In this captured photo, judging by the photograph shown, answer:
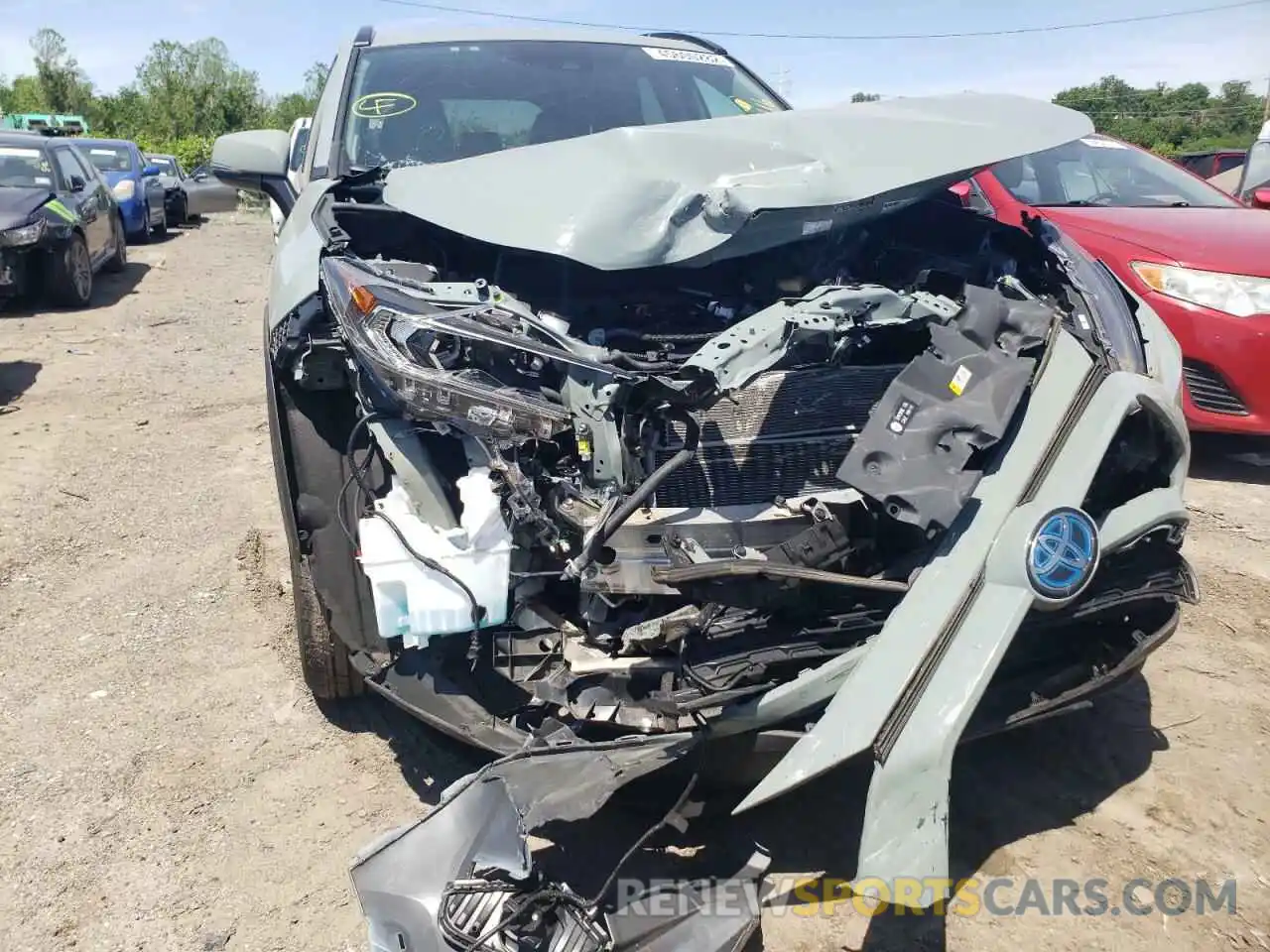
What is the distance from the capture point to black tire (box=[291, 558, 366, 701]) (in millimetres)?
2752

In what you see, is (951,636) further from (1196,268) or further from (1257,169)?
(1257,169)

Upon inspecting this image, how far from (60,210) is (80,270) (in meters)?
0.77

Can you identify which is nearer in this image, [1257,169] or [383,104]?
[383,104]

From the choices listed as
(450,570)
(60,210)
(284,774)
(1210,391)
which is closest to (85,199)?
(60,210)

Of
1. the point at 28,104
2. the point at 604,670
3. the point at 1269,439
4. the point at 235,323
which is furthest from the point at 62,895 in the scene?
the point at 28,104

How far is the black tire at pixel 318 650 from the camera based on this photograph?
275 cm

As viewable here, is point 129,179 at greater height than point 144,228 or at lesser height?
greater

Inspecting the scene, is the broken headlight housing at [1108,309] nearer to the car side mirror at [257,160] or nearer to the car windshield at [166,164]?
the car side mirror at [257,160]

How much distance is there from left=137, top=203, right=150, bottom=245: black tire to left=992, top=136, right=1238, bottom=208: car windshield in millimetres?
12958

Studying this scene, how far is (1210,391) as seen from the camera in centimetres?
471

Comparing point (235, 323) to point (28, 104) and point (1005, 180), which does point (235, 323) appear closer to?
point (1005, 180)

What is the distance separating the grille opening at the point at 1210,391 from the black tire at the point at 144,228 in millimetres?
14259

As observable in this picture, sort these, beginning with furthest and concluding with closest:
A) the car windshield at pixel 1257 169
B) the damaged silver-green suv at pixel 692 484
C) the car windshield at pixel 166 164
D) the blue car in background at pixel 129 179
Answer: the car windshield at pixel 166 164 → the blue car in background at pixel 129 179 → the car windshield at pixel 1257 169 → the damaged silver-green suv at pixel 692 484

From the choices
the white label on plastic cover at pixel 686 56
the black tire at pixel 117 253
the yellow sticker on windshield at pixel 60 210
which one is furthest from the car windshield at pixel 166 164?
the white label on plastic cover at pixel 686 56
